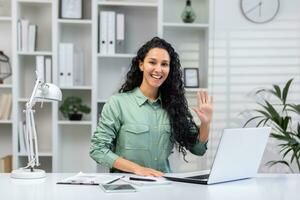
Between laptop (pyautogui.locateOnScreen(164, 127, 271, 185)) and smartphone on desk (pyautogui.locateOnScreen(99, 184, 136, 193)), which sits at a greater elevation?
laptop (pyautogui.locateOnScreen(164, 127, 271, 185))

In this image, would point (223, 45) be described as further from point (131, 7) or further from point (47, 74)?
point (47, 74)

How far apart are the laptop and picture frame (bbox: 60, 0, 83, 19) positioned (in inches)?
79.7

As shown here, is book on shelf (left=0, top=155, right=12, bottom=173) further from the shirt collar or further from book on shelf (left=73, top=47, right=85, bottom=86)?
the shirt collar

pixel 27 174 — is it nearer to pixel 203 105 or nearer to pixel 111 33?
pixel 203 105

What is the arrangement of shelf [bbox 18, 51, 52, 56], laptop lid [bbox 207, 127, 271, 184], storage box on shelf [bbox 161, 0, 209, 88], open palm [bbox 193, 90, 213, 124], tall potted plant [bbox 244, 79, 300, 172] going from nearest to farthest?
laptop lid [bbox 207, 127, 271, 184] → open palm [bbox 193, 90, 213, 124] → tall potted plant [bbox 244, 79, 300, 172] → shelf [bbox 18, 51, 52, 56] → storage box on shelf [bbox 161, 0, 209, 88]

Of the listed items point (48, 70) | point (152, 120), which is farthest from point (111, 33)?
point (152, 120)

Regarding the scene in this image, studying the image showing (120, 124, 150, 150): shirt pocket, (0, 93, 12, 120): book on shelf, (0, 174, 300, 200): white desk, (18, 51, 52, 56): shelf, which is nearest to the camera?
(0, 174, 300, 200): white desk

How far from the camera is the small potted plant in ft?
11.7

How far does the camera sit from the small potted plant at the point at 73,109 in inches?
140

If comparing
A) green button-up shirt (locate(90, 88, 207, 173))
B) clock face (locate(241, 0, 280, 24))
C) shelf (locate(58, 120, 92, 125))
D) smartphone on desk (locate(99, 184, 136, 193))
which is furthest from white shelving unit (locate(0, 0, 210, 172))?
smartphone on desk (locate(99, 184, 136, 193))

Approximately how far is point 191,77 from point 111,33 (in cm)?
77

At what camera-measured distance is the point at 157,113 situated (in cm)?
245

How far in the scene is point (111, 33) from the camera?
355cm

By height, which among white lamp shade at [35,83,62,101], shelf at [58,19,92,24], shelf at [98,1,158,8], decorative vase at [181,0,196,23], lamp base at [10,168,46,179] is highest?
shelf at [98,1,158,8]
